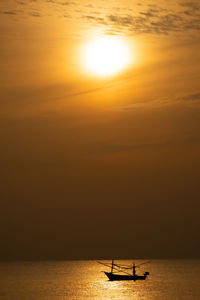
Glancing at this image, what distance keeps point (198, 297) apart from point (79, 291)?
38.6 metres

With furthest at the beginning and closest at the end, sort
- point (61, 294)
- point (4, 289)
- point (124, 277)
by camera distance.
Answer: point (124, 277), point (4, 289), point (61, 294)

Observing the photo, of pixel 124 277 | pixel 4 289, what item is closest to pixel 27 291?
pixel 4 289

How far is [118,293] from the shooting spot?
551 feet

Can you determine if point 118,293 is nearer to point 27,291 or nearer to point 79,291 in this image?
point 79,291

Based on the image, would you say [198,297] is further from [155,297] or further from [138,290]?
[138,290]

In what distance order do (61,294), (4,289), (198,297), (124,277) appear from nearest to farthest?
(198,297) → (61,294) → (4,289) → (124,277)

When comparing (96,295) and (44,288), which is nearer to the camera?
(96,295)

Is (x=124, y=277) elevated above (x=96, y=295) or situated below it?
above

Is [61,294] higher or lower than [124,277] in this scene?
lower

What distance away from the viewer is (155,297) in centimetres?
15538

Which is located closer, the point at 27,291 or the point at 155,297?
the point at 155,297

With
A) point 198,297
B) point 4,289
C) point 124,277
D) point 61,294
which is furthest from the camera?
point 124,277

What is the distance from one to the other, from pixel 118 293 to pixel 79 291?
14.5 m

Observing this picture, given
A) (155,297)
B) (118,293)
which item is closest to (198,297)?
(155,297)
